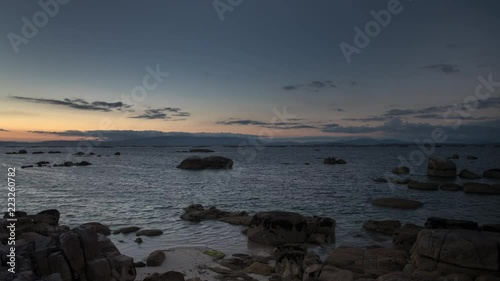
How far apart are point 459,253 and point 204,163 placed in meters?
86.3

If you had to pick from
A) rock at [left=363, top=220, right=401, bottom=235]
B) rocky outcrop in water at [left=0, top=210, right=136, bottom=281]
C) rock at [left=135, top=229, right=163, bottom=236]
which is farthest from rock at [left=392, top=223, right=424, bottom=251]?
rock at [left=135, top=229, right=163, bottom=236]

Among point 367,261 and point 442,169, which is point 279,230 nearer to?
point 367,261

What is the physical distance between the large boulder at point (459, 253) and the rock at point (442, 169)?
2422 inches

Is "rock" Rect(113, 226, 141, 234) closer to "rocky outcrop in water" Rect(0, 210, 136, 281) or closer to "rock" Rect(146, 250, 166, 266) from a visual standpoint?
"rock" Rect(146, 250, 166, 266)

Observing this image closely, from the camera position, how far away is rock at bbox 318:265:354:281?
14395 mm

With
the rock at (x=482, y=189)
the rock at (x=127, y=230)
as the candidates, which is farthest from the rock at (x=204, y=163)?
the rock at (x=127, y=230)

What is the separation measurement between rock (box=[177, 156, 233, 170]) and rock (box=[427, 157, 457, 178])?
52304mm

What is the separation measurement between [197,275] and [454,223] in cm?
1689

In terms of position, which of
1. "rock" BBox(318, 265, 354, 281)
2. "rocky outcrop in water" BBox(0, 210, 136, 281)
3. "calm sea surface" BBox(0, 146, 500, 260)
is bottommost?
"calm sea surface" BBox(0, 146, 500, 260)

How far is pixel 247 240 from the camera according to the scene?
78.2 ft

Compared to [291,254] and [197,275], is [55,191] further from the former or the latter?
[291,254]

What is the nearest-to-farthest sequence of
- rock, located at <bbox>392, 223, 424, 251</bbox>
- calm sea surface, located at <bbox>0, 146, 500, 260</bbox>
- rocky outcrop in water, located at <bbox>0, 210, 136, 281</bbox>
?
rocky outcrop in water, located at <bbox>0, 210, 136, 281</bbox>, rock, located at <bbox>392, 223, 424, 251</bbox>, calm sea surface, located at <bbox>0, 146, 500, 260</bbox>

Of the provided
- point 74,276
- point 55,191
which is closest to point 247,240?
point 74,276

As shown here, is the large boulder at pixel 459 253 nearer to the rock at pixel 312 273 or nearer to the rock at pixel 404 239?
the rock at pixel 404 239
